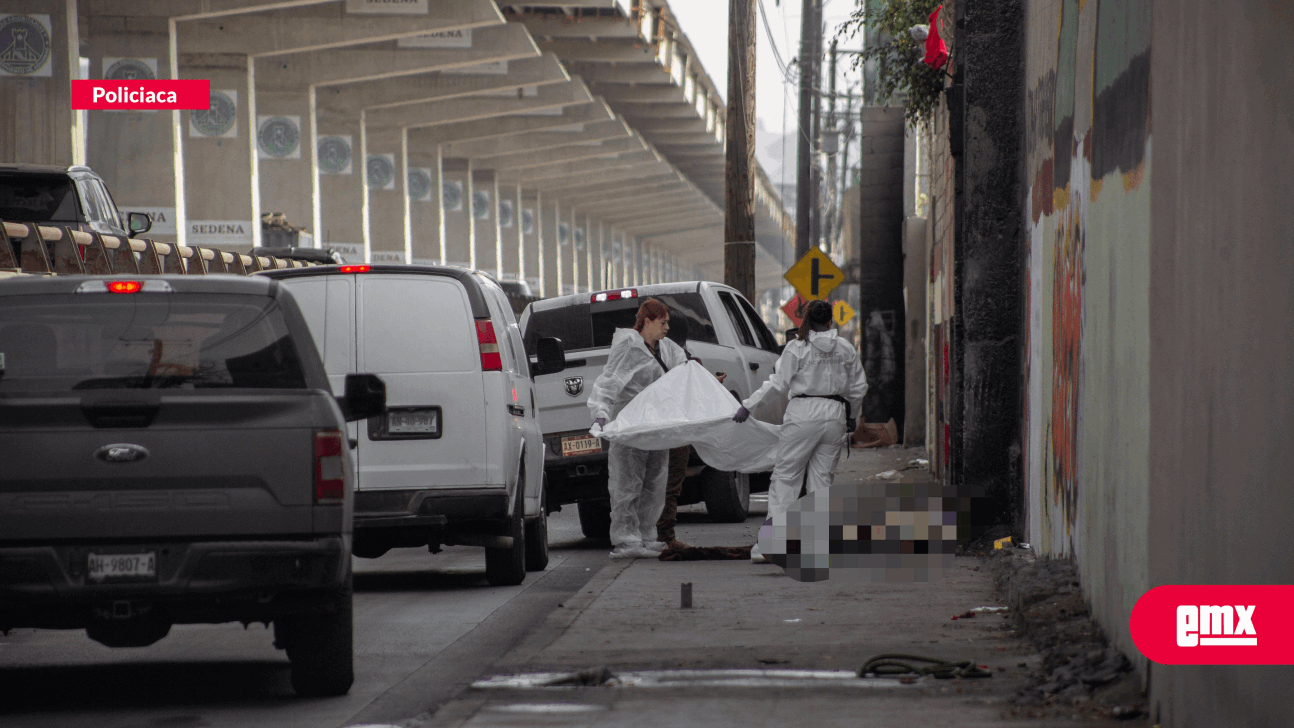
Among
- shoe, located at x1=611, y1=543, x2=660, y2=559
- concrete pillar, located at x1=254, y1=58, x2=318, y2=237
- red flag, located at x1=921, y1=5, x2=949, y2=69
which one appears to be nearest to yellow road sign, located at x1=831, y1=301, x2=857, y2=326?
concrete pillar, located at x1=254, y1=58, x2=318, y2=237

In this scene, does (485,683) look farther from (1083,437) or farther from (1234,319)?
(1234,319)

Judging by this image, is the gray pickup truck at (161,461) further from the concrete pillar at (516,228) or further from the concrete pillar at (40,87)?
the concrete pillar at (516,228)

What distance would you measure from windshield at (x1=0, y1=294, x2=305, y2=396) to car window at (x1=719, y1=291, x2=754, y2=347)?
8.86 meters

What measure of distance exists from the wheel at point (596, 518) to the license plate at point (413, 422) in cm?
427

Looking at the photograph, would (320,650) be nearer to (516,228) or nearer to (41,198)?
(41,198)

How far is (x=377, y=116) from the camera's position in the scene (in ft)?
174

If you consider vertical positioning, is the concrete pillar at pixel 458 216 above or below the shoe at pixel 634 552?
above

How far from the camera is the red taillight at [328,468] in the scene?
6637 millimetres

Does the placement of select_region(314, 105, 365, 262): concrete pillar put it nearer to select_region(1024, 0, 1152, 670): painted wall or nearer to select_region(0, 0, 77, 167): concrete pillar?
select_region(0, 0, 77, 167): concrete pillar

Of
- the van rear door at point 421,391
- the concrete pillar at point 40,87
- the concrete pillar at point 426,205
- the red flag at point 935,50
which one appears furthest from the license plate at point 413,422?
the concrete pillar at point 426,205

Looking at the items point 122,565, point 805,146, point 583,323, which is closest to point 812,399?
point 583,323

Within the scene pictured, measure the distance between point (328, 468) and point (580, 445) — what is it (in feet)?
23.8

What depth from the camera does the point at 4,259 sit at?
14.6 metres

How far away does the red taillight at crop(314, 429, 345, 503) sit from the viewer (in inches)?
261
